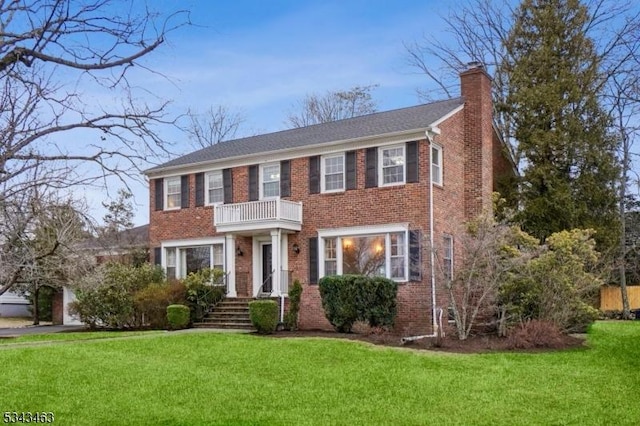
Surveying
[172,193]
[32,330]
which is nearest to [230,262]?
[172,193]

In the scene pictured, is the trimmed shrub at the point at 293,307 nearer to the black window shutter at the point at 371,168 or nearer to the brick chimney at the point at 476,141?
the black window shutter at the point at 371,168

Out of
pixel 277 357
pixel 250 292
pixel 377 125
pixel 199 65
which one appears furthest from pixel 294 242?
pixel 199 65

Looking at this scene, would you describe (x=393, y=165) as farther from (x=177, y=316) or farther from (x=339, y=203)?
(x=177, y=316)

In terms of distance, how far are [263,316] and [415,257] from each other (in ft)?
15.3

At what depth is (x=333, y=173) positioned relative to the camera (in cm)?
2098

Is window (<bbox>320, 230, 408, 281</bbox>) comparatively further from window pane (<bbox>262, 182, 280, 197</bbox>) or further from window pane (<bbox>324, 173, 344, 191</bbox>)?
window pane (<bbox>262, 182, 280, 197</bbox>)

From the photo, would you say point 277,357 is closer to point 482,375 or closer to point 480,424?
point 482,375

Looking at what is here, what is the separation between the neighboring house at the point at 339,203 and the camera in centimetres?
1914

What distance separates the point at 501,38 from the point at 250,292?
2000cm

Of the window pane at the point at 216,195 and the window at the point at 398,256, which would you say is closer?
the window at the point at 398,256

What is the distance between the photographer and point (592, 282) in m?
16.7

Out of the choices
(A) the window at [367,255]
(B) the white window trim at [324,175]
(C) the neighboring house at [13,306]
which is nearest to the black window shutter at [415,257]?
(A) the window at [367,255]

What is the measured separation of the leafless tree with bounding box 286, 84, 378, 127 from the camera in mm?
40906

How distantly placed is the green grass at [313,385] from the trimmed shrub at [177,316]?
5.30 meters
